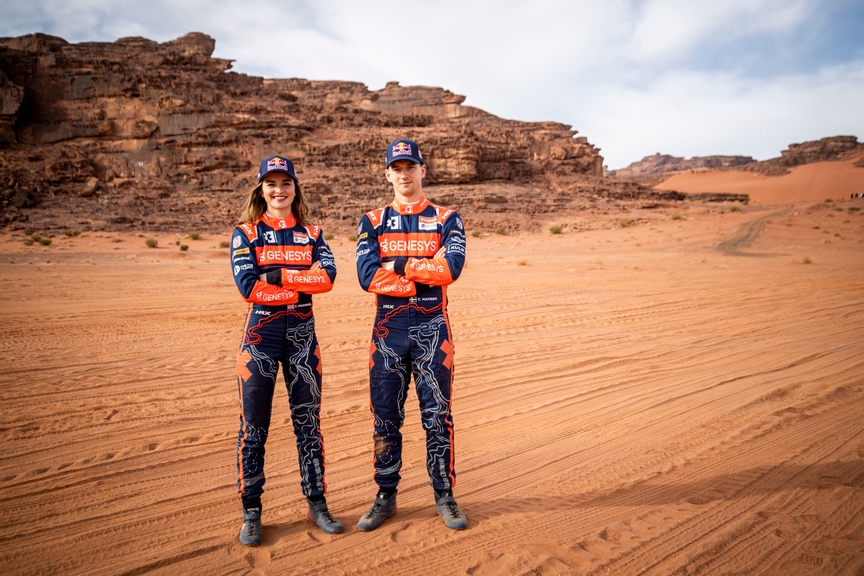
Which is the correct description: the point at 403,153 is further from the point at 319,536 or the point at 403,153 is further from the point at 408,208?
the point at 319,536

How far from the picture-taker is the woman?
312cm

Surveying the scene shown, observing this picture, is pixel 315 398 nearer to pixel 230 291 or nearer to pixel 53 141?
pixel 230 291

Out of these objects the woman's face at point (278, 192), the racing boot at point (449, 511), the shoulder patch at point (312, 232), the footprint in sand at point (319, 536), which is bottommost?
the footprint in sand at point (319, 536)

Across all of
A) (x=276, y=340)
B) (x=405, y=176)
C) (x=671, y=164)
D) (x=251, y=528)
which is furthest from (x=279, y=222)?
(x=671, y=164)

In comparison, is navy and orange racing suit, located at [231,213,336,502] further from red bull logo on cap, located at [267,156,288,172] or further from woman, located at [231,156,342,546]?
red bull logo on cap, located at [267,156,288,172]

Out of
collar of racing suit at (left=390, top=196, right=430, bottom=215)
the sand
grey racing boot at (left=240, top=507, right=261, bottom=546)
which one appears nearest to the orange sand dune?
the sand

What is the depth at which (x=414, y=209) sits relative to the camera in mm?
3475

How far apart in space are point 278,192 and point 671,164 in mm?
173339

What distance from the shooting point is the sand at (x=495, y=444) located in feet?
9.92

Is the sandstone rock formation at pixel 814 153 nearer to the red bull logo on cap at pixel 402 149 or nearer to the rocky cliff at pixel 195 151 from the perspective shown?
the rocky cliff at pixel 195 151

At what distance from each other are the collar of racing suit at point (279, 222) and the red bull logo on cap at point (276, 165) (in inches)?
11.9

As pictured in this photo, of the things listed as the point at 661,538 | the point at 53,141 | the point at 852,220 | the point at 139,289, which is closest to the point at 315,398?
the point at 661,538

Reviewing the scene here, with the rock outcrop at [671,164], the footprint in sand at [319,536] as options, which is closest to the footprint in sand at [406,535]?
the footprint in sand at [319,536]

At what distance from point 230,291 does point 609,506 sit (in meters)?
10.5
